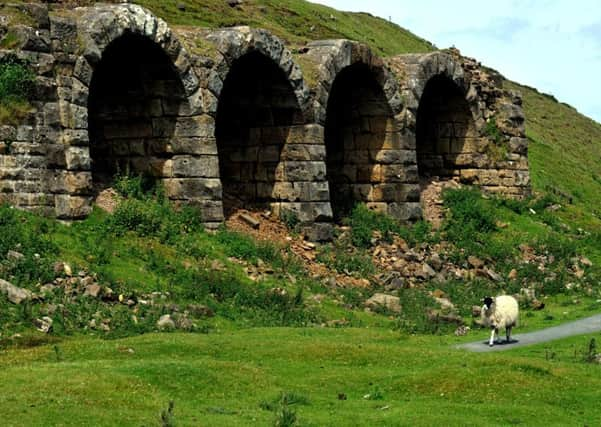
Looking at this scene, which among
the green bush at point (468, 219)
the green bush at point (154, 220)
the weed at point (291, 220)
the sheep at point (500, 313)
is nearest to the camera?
the sheep at point (500, 313)

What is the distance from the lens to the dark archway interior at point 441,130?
147 feet

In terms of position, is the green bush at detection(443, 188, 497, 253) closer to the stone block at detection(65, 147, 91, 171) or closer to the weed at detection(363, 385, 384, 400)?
the stone block at detection(65, 147, 91, 171)


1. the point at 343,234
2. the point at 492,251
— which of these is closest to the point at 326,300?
the point at 343,234

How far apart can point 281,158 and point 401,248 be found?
16.9 feet

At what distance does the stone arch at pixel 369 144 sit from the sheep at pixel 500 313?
13816mm

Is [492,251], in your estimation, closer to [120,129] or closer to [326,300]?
[326,300]

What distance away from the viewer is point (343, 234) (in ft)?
121

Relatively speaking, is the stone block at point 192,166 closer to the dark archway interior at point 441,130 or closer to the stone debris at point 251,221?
the stone debris at point 251,221

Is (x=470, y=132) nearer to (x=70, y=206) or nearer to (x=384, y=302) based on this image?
(x=384, y=302)

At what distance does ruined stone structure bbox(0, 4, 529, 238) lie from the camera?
27.7 m

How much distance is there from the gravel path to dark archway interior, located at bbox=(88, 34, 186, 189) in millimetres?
11135

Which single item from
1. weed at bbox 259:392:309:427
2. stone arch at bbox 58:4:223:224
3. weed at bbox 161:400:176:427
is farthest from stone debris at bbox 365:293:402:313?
weed at bbox 161:400:176:427

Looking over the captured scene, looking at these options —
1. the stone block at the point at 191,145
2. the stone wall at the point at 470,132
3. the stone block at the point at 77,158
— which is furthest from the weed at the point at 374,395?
the stone wall at the point at 470,132

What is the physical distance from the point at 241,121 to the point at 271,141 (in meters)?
1.20
